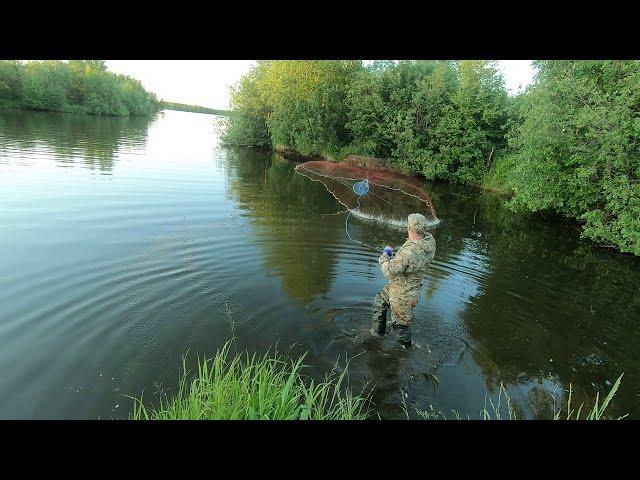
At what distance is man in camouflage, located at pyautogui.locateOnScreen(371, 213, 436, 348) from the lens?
23.7 feet

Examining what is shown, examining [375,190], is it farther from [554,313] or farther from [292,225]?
[554,313]

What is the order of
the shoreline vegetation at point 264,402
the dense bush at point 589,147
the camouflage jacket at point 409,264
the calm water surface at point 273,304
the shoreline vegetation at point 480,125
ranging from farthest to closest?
1. the shoreline vegetation at point 480,125
2. the dense bush at point 589,147
3. the camouflage jacket at point 409,264
4. the calm water surface at point 273,304
5. the shoreline vegetation at point 264,402

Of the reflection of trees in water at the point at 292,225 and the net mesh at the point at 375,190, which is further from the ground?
the net mesh at the point at 375,190

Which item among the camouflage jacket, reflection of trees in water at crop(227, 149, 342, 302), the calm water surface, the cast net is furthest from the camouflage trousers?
the cast net

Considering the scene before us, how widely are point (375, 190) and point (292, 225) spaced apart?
11.8 feet

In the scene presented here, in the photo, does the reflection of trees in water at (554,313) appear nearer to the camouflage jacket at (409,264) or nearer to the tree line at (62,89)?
the camouflage jacket at (409,264)

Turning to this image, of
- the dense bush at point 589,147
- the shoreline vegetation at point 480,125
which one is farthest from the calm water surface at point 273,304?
the shoreline vegetation at point 480,125

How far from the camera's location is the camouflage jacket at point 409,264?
7.21 m

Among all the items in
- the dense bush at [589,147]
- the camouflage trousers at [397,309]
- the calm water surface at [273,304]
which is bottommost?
the calm water surface at [273,304]

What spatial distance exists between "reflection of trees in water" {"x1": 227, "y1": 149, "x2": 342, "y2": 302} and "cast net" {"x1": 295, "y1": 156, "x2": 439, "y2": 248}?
137 cm

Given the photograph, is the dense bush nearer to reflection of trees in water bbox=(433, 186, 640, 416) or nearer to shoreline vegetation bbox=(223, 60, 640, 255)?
shoreline vegetation bbox=(223, 60, 640, 255)

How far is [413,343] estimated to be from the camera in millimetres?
7969

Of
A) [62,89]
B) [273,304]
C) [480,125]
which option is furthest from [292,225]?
[62,89]

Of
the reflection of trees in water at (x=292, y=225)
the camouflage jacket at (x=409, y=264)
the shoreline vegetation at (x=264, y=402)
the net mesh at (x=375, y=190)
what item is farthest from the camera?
the net mesh at (x=375, y=190)
